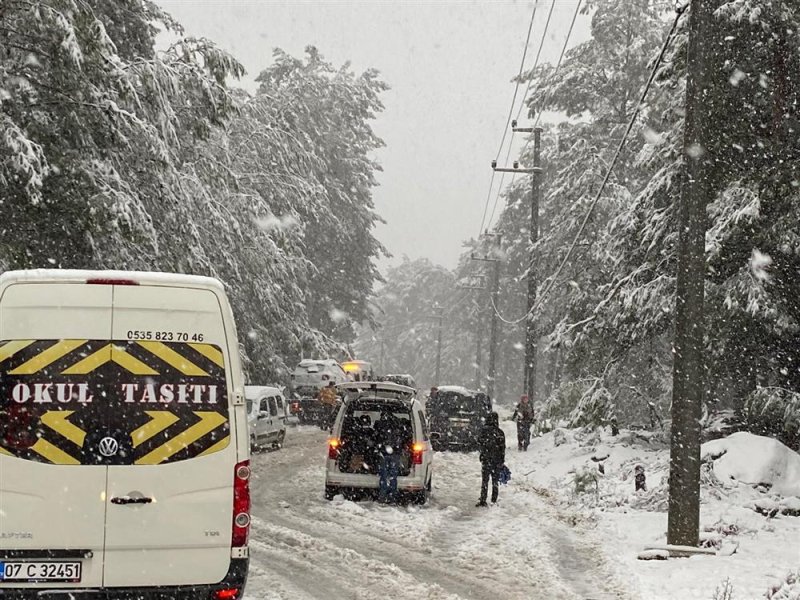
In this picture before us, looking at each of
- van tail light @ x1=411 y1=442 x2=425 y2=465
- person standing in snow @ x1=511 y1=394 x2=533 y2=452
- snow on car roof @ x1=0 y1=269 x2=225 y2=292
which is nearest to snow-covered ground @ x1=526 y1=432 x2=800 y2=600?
van tail light @ x1=411 y1=442 x2=425 y2=465

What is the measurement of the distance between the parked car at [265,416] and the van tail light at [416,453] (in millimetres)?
7757

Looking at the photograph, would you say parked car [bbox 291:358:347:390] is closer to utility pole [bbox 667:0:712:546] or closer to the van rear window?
utility pole [bbox 667:0:712:546]

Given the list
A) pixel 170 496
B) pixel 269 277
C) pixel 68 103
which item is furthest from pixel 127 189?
pixel 269 277

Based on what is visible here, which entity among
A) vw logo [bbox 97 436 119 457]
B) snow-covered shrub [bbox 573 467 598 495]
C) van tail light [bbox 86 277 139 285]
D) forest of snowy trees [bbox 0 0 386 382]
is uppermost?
forest of snowy trees [bbox 0 0 386 382]

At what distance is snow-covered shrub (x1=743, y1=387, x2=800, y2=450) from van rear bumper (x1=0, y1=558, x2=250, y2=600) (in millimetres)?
11759

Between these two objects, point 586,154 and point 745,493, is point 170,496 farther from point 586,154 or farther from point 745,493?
point 586,154

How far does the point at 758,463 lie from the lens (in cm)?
1452

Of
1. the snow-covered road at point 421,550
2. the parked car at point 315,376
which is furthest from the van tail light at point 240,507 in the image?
the parked car at point 315,376

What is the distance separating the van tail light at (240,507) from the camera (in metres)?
6.12

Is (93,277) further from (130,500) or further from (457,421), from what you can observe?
(457,421)

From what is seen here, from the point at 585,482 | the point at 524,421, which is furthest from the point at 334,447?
the point at 524,421

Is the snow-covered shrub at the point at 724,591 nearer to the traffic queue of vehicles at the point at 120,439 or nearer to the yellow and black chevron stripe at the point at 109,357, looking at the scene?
the traffic queue of vehicles at the point at 120,439

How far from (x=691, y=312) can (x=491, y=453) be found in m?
5.64

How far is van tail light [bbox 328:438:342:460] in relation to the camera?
580 inches
